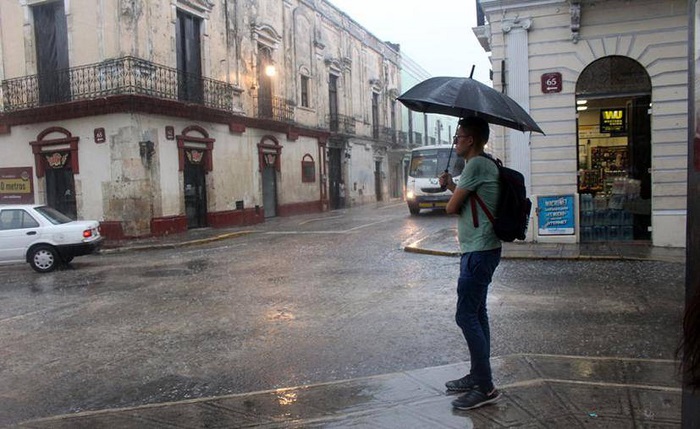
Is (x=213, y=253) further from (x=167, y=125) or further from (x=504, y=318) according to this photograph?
(x=504, y=318)

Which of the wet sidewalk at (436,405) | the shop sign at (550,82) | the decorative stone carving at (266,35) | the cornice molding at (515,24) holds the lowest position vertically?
the wet sidewalk at (436,405)

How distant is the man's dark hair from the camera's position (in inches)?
154

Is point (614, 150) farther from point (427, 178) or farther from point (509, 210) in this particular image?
point (427, 178)

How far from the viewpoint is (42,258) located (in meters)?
11.6

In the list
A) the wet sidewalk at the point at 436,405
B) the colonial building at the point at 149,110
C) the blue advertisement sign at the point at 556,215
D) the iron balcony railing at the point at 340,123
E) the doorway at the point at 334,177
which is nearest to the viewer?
the wet sidewalk at the point at 436,405

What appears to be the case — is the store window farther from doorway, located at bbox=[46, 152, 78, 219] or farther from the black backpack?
the black backpack

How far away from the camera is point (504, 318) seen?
6227mm

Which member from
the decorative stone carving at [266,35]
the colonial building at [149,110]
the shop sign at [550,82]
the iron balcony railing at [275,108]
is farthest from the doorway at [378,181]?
the shop sign at [550,82]

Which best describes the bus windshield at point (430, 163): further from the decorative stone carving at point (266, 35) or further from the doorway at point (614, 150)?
the doorway at point (614, 150)

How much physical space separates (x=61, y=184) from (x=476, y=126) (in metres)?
17.9

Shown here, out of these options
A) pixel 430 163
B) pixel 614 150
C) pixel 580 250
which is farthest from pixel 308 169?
pixel 580 250

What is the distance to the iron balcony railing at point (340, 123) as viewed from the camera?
99.9ft

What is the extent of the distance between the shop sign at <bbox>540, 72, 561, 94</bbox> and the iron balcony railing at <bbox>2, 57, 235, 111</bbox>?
37.2 feet

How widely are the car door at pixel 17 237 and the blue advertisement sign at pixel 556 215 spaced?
415 inches
